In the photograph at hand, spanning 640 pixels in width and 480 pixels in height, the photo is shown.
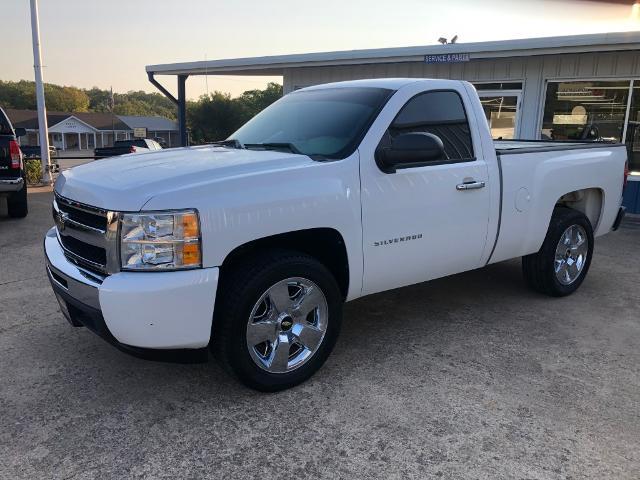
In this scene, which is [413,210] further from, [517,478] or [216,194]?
[517,478]

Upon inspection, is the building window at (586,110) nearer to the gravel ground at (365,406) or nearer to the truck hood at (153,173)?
the gravel ground at (365,406)

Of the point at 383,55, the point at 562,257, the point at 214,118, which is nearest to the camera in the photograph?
the point at 562,257

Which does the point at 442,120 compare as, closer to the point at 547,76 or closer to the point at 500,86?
the point at 547,76

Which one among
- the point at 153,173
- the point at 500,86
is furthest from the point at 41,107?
the point at 153,173

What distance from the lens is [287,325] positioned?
11.0ft

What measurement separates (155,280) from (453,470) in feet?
5.74

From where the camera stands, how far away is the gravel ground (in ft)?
8.88

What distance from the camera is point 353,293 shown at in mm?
3680

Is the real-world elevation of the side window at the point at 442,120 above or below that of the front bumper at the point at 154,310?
above

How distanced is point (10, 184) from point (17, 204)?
73cm

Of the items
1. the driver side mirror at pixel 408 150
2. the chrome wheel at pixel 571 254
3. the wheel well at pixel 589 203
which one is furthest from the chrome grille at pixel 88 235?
the wheel well at pixel 589 203

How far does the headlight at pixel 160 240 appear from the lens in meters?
2.83

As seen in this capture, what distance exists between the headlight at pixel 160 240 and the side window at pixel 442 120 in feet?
5.61

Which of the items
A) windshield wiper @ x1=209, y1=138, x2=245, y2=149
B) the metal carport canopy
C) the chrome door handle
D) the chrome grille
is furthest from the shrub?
the chrome door handle
